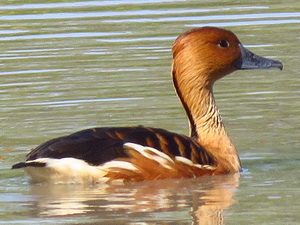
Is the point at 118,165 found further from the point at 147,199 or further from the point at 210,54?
the point at 210,54

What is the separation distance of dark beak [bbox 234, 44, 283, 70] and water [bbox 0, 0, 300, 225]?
31.0 inches

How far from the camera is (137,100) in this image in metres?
14.6

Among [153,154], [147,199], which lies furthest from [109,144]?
[147,199]

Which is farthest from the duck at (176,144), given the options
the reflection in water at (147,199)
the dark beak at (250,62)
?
the reflection in water at (147,199)

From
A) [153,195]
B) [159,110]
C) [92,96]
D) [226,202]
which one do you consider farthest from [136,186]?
[92,96]

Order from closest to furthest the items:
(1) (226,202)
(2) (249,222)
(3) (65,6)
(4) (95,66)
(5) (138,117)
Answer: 1. (2) (249,222)
2. (1) (226,202)
3. (5) (138,117)
4. (4) (95,66)
5. (3) (65,6)

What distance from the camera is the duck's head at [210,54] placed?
11977 millimetres

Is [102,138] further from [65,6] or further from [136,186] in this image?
[65,6]

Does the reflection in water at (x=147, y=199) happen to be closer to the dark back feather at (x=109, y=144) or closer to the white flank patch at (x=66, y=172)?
the white flank patch at (x=66, y=172)

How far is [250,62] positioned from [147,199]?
2.52 m

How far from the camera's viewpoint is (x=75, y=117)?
13781 mm

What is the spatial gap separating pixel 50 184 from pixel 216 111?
2039 millimetres

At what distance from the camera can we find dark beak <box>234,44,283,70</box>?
12.4 meters

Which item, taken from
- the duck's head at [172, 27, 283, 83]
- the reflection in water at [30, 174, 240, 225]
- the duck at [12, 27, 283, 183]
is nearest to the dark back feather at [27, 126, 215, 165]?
the duck at [12, 27, 283, 183]
